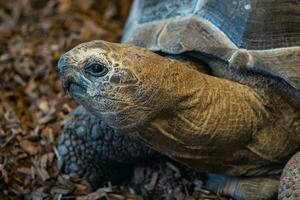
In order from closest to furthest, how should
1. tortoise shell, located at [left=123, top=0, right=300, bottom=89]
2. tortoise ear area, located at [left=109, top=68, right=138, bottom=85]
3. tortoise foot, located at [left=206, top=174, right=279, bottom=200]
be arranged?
tortoise ear area, located at [left=109, top=68, right=138, bottom=85], tortoise shell, located at [left=123, top=0, right=300, bottom=89], tortoise foot, located at [left=206, top=174, right=279, bottom=200]

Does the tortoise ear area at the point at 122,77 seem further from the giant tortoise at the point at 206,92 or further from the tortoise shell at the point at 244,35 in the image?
the tortoise shell at the point at 244,35

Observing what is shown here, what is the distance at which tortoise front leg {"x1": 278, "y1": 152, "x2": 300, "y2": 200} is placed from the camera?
2.19 metres

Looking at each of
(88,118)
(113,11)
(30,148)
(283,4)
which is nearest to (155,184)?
(88,118)

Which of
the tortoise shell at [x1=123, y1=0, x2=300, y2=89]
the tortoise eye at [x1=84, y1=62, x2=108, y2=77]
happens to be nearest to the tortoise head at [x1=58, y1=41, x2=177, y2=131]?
the tortoise eye at [x1=84, y1=62, x2=108, y2=77]

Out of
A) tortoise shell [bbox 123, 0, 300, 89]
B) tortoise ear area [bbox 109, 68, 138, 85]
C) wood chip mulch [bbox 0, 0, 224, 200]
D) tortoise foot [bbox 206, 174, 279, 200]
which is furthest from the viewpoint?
wood chip mulch [bbox 0, 0, 224, 200]

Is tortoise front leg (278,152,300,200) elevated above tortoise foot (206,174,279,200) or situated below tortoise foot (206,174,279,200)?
above

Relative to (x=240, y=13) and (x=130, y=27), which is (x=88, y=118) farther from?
(x=240, y=13)

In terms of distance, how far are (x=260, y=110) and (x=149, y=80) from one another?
53 cm

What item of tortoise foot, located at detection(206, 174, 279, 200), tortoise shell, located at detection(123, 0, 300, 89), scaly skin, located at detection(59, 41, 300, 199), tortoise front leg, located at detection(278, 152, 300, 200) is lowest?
tortoise foot, located at detection(206, 174, 279, 200)

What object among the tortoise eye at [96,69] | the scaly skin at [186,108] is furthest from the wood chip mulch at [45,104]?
the tortoise eye at [96,69]

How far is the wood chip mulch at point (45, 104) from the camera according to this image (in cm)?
252

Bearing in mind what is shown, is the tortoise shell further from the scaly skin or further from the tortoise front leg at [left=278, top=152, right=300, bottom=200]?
the tortoise front leg at [left=278, top=152, right=300, bottom=200]

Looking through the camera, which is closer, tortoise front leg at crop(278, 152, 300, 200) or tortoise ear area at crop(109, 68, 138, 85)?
tortoise ear area at crop(109, 68, 138, 85)

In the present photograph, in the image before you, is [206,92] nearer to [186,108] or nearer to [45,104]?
[186,108]
